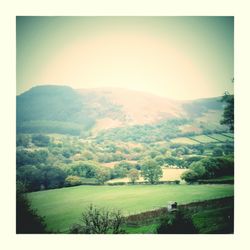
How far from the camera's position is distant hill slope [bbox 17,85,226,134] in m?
7.53

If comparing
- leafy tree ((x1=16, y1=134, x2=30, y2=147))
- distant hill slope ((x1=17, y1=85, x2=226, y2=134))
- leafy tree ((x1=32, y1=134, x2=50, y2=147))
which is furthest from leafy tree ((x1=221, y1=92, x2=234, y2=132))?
leafy tree ((x1=16, y1=134, x2=30, y2=147))

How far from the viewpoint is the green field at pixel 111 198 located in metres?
7.17

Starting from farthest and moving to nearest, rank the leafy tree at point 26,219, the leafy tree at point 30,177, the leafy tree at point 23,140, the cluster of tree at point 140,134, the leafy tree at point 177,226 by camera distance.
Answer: the cluster of tree at point 140,134
the leafy tree at point 23,140
the leafy tree at point 30,177
the leafy tree at point 26,219
the leafy tree at point 177,226

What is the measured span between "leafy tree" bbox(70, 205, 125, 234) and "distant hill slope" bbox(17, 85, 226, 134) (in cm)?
196

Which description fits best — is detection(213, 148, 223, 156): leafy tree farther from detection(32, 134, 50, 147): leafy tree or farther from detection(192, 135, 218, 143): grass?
detection(32, 134, 50, 147): leafy tree

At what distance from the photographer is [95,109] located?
309 inches

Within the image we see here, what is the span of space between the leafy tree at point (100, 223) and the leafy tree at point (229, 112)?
127 inches

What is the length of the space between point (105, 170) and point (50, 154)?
1.33m

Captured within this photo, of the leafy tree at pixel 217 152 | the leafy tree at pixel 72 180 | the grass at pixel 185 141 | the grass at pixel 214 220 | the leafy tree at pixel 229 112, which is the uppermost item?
the leafy tree at pixel 229 112

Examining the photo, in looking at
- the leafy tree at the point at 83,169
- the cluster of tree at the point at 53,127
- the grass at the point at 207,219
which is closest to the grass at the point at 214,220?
the grass at the point at 207,219

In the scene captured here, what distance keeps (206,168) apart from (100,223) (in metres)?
2.71

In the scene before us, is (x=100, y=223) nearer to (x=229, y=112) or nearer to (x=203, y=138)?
(x=203, y=138)

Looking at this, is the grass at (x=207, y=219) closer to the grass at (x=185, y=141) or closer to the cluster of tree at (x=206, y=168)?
the cluster of tree at (x=206, y=168)
